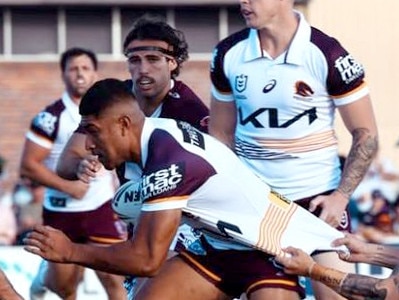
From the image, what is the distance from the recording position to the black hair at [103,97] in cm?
714

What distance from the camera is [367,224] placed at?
16016 millimetres

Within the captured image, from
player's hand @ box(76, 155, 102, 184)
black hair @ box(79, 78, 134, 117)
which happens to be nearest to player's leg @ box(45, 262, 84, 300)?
player's hand @ box(76, 155, 102, 184)

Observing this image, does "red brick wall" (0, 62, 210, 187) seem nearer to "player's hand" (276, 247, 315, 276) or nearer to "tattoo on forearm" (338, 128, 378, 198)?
"tattoo on forearm" (338, 128, 378, 198)

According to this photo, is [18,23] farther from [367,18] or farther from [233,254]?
[233,254]

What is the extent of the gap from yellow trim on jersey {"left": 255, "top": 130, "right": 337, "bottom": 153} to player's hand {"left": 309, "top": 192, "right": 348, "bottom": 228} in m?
0.32

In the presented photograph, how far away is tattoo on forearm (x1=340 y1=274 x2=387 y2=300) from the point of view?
6.78 metres

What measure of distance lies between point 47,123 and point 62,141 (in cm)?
17

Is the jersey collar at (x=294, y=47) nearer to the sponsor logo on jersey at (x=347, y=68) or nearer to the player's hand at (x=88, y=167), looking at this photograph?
the sponsor logo on jersey at (x=347, y=68)

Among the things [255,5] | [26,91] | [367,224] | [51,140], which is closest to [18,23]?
[26,91]

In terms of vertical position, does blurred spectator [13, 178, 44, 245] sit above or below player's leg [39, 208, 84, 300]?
below

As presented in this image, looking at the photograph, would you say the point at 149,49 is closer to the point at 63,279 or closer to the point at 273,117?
the point at 273,117

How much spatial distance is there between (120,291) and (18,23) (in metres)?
9.41

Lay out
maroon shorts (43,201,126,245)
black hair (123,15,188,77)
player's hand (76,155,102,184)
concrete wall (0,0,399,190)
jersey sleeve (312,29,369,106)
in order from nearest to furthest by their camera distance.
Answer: jersey sleeve (312,29,369,106) < player's hand (76,155,102,184) < black hair (123,15,188,77) < maroon shorts (43,201,126,245) < concrete wall (0,0,399,190)

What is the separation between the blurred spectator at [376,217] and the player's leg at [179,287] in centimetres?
802
